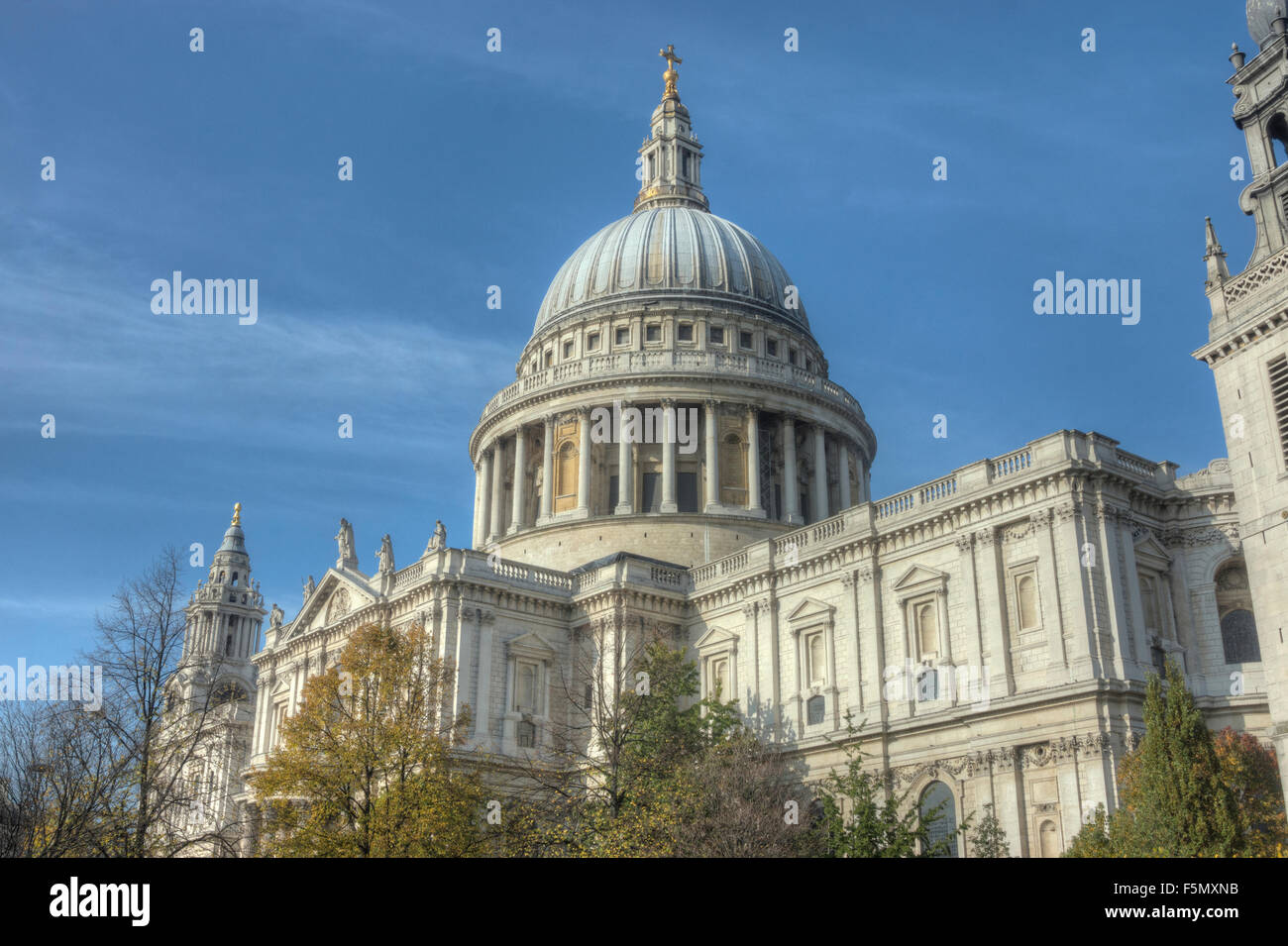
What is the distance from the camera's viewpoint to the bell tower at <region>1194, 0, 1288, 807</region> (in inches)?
1330

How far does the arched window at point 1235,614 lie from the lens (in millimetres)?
41031

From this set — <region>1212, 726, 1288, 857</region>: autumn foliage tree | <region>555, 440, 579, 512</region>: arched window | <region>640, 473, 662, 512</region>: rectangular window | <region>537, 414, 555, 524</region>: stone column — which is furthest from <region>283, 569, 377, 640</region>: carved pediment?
<region>1212, 726, 1288, 857</region>: autumn foliage tree

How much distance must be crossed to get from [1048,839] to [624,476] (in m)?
32.3

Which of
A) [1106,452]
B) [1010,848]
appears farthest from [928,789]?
[1106,452]

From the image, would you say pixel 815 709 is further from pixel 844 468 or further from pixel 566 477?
pixel 844 468

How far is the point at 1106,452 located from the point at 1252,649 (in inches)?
321

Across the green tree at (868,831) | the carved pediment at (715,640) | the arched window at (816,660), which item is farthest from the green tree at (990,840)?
the carved pediment at (715,640)

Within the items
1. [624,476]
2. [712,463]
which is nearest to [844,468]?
[712,463]

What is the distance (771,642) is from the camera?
49000 mm

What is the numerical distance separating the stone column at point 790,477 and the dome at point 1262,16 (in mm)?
32520

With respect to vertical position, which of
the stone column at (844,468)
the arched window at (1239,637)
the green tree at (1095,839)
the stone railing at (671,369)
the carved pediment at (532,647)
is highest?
the stone railing at (671,369)

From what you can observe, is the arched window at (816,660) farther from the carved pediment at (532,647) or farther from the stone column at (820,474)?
the stone column at (820,474)

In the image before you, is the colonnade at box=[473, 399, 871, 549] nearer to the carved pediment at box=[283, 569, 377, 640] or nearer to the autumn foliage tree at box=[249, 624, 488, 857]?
the carved pediment at box=[283, 569, 377, 640]
